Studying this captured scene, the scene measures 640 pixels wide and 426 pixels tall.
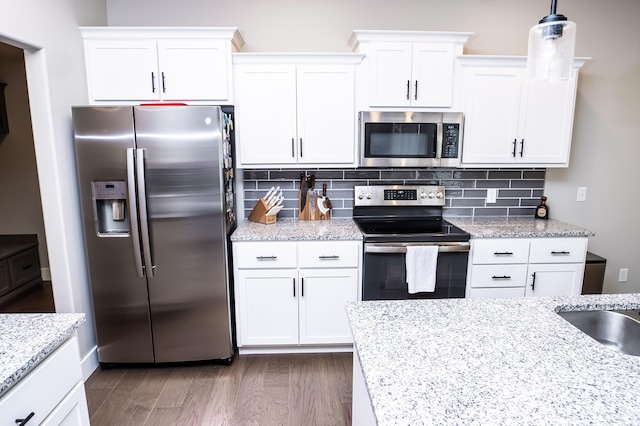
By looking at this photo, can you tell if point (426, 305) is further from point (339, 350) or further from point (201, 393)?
point (201, 393)

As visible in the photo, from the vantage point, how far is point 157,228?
2.15m

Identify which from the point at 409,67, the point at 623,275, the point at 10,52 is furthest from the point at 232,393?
the point at 10,52

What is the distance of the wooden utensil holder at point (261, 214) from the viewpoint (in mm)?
2629

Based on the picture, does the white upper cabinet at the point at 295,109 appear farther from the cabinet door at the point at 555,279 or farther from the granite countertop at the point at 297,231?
the cabinet door at the point at 555,279

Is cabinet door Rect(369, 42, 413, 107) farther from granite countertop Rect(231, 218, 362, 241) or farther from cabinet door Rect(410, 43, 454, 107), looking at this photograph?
granite countertop Rect(231, 218, 362, 241)

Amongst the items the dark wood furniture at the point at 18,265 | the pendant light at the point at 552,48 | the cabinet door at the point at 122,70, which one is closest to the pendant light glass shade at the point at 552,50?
the pendant light at the point at 552,48

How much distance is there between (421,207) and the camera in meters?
2.88

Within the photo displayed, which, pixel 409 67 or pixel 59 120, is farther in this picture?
pixel 409 67

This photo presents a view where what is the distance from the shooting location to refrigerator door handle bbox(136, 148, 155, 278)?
6.70ft

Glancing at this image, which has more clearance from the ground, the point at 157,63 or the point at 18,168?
the point at 157,63

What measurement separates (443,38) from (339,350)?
2.31 metres

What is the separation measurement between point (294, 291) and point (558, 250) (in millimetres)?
1859

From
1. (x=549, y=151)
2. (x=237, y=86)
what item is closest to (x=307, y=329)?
(x=237, y=86)

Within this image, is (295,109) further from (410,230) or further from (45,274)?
(45,274)
